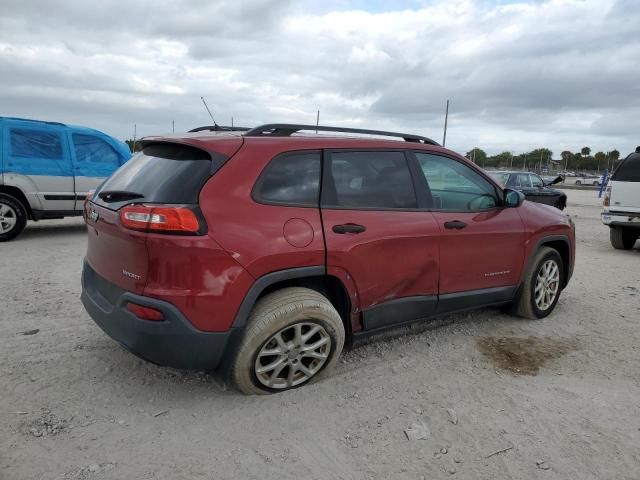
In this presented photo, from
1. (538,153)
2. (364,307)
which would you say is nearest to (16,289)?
(364,307)

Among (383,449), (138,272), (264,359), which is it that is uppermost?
(138,272)

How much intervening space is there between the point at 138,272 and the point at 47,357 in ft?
4.52

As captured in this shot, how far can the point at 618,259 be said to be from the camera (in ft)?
25.6

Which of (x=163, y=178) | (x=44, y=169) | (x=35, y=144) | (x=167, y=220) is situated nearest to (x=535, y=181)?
(x=44, y=169)

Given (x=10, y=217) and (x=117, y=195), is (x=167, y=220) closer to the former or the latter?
(x=117, y=195)

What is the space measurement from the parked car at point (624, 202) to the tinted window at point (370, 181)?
6614 millimetres

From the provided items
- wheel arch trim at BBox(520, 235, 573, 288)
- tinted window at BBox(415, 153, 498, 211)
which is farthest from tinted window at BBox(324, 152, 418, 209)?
wheel arch trim at BBox(520, 235, 573, 288)

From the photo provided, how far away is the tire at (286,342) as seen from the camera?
2772 millimetres

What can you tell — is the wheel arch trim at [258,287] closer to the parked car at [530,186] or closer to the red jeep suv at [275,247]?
the red jeep suv at [275,247]

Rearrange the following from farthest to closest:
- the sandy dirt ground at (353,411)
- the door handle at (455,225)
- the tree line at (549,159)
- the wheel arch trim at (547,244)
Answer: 1. the tree line at (549,159)
2. the wheel arch trim at (547,244)
3. the door handle at (455,225)
4. the sandy dirt ground at (353,411)

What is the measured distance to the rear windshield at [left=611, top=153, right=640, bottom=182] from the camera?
8281 mm

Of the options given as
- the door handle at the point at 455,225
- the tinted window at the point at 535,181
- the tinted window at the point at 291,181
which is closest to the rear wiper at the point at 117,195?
the tinted window at the point at 291,181

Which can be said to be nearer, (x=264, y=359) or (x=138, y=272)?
(x=138, y=272)

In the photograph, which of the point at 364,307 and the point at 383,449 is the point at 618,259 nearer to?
the point at 364,307
